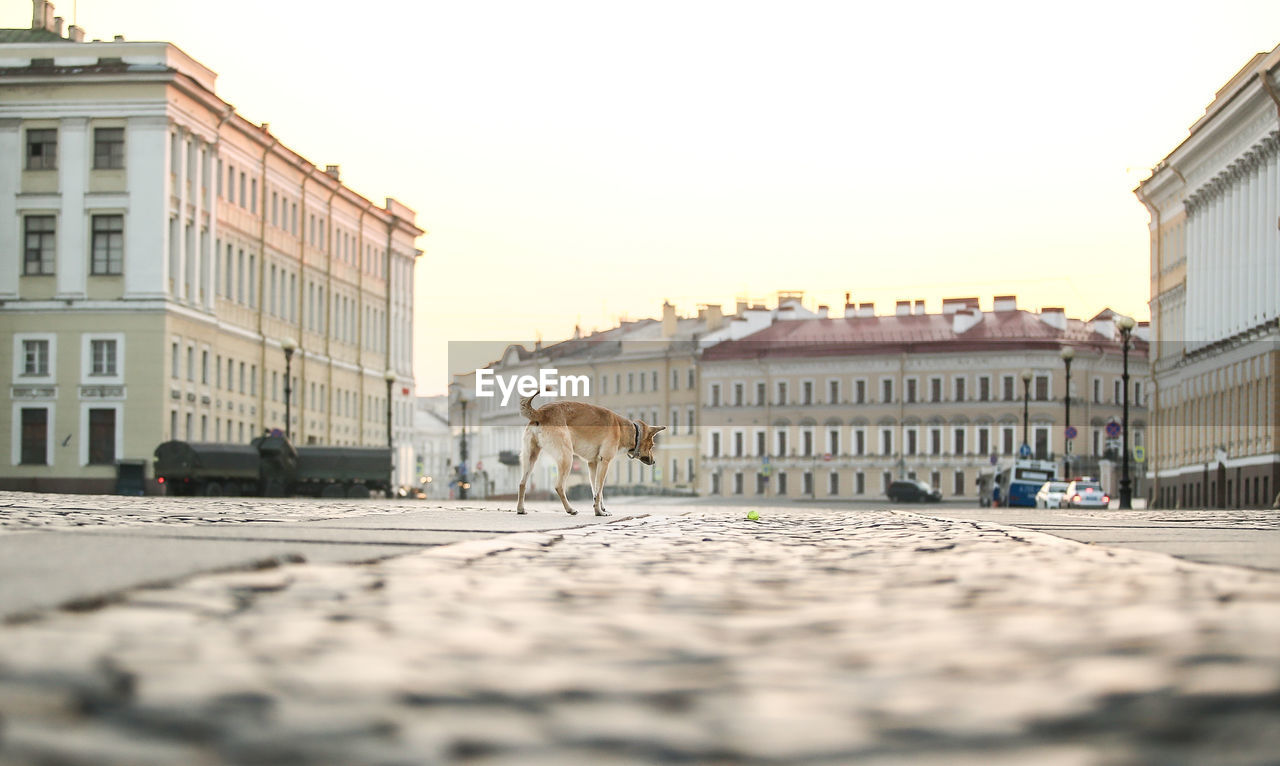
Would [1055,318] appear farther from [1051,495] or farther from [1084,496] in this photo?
[1084,496]

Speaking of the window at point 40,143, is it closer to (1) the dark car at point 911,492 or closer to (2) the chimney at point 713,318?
(1) the dark car at point 911,492

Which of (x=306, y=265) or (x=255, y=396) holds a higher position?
(x=306, y=265)

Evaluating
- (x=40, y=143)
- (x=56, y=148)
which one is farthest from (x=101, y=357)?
(x=40, y=143)

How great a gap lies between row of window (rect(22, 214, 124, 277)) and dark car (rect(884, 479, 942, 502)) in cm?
5780

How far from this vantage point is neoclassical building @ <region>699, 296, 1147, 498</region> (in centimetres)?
12038

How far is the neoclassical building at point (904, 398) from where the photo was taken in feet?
395

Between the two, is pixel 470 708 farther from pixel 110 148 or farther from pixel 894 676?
pixel 110 148

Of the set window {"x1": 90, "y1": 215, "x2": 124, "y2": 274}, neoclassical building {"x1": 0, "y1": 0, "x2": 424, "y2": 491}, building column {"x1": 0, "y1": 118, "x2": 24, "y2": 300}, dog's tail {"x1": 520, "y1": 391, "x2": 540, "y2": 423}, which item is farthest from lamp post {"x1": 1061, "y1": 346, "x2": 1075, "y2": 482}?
dog's tail {"x1": 520, "y1": 391, "x2": 540, "y2": 423}

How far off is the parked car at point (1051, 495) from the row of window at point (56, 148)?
124 feet

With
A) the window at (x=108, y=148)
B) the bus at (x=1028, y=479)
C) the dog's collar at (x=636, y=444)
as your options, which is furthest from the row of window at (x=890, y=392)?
the dog's collar at (x=636, y=444)

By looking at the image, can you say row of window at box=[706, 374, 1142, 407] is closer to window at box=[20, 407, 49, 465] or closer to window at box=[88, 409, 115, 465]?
window at box=[88, 409, 115, 465]

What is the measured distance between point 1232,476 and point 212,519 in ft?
198

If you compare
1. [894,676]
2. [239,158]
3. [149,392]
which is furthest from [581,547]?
[239,158]

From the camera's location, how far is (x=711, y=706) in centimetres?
418
